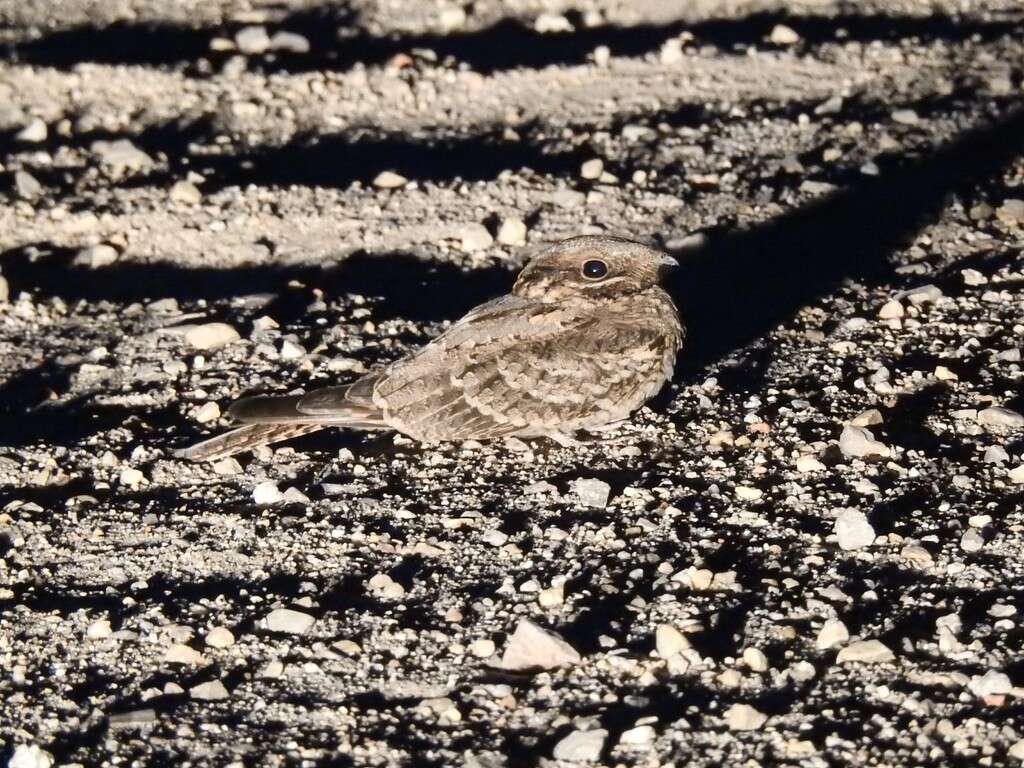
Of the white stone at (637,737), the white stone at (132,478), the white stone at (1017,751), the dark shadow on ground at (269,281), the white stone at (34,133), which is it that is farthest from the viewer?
the white stone at (34,133)

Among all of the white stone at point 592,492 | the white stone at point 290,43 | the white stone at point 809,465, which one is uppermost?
the white stone at point 290,43

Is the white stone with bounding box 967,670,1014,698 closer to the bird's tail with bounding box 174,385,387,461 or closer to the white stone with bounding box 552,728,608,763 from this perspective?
the white stone with bounding box 552,728,608,763

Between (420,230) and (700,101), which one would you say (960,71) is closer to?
(700,101)

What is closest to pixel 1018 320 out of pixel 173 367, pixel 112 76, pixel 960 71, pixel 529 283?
pixel 529 283

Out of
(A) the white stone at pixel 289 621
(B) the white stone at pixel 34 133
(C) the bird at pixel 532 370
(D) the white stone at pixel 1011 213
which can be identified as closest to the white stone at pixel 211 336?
(C) the bird at pixel 532 370

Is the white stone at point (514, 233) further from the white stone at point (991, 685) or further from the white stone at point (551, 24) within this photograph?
the white stone at point (991, 685)

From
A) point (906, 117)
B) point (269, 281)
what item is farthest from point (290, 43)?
point (906, 117)

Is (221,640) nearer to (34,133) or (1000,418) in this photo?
(1000,418)

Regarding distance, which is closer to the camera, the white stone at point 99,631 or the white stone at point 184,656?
the white stone at point 184,656
